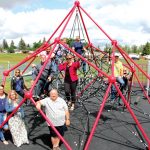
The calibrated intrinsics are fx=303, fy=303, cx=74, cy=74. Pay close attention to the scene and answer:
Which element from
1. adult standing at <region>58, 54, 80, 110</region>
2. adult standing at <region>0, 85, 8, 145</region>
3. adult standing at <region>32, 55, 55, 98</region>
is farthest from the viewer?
adult standing at <region>32, 55, 55, 98</region>

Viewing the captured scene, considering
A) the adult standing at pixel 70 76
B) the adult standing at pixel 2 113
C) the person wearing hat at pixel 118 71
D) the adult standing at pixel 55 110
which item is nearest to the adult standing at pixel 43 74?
the adult standing at pixel 70 76

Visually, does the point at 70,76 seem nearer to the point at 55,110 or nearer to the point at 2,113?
the point at 2,113

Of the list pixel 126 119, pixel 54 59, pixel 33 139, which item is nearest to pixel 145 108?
pixel 126 119

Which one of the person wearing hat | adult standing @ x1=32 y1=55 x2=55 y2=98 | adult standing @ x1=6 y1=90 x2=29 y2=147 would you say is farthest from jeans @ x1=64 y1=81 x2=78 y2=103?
adult standing @ x1=6 y1=90 x2=29 y2=147

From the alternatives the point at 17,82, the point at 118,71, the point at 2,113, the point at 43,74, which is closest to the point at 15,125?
the point at 2,113

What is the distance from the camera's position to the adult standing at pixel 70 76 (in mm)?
7934

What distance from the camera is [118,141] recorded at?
628cm

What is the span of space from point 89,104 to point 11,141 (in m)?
4.43

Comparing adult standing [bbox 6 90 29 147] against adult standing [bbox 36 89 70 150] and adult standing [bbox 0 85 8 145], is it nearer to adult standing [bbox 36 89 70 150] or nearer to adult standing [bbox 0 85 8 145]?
adult standing [bbox 0 85 8 145]

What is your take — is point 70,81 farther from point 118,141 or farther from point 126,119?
point 118,141

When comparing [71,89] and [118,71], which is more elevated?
[118,71]

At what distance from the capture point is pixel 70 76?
816cm

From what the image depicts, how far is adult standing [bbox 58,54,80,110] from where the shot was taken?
793cm

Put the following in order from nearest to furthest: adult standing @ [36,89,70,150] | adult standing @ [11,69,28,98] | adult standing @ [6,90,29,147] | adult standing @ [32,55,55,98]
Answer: adult standing @ [36,89,70,150] → adult standing @ [6,90,29,147] → adult standing @ [32,55,55,98] → adult standing @ [11,69,28,98]
